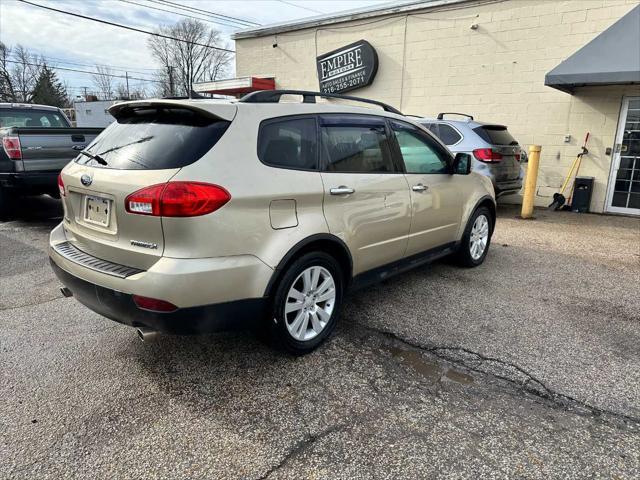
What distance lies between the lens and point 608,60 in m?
8.06

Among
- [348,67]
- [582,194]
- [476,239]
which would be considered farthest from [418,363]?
[348,67]

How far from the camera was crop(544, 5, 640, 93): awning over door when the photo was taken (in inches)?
305

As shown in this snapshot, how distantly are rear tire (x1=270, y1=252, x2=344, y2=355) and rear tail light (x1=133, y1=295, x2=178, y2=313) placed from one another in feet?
2.12

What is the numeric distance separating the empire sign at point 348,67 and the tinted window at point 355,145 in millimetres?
8866

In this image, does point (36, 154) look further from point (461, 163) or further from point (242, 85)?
point (242, 85)

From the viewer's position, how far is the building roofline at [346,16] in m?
10.7

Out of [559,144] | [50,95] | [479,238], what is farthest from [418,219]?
[50,95]

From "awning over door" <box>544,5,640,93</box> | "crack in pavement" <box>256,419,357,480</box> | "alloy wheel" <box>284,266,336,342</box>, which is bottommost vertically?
"crack in pavement" <box>256,419,357,480</box>

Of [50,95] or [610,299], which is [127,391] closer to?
[610,299]

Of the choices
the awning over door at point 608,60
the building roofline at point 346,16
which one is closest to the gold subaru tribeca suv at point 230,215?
the awning over door at point 608,60

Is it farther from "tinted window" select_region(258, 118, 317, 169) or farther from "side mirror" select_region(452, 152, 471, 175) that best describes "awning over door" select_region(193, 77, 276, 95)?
"tinted window" select_region(258, 118, 317, 169)

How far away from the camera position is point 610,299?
4.43 m

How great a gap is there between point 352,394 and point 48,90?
54539mm

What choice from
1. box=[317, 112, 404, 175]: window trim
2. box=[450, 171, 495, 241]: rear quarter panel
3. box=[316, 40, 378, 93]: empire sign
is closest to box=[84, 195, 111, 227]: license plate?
box=[317, 112, 404, 175]: window trim
